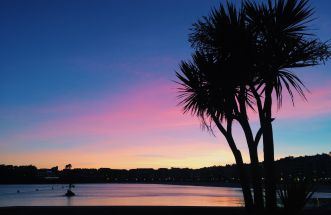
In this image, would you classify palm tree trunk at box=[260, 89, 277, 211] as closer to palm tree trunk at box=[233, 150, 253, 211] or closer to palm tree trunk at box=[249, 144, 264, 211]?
palm tree trunk at box=[249, 144, 264, 211]

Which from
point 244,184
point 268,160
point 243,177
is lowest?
point 244,184

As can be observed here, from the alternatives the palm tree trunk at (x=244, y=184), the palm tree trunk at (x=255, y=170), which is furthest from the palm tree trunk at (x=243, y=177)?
the palm tree trunk at (x=255, y=170)

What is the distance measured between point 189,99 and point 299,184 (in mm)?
4828

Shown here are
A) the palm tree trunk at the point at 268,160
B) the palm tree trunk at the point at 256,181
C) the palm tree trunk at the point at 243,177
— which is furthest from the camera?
the palm tree trunk at the point at 243,177

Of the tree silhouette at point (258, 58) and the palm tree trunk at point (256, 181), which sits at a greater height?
the tree silhouette at point (258, 58)

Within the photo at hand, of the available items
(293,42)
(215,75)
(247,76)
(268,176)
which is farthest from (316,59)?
(268,176)

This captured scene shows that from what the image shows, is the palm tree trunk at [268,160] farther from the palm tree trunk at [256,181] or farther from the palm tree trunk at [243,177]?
the palm tree trunk at [243,177]

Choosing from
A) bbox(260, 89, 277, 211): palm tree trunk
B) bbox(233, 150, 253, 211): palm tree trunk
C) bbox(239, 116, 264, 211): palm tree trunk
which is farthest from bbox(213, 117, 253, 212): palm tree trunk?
bbox(260, 89, 277, 211): palm tree trunk

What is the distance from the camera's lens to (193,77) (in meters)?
12.6

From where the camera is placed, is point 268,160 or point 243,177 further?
point 243,177

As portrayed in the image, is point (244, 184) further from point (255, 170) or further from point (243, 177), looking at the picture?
point (255, 170)

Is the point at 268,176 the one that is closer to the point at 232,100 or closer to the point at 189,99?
the point at 232,100

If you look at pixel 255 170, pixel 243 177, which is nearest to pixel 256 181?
pixel 255 170

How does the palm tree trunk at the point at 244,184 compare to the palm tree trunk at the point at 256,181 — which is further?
the palm tree trunk at the point at 244,184
